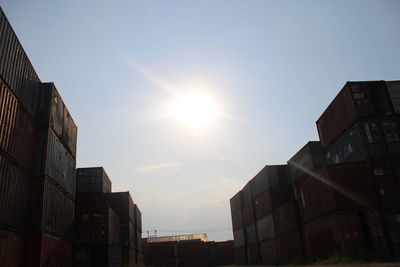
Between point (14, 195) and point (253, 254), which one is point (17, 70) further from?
point (253, 254)

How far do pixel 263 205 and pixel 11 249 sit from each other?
25.5 m

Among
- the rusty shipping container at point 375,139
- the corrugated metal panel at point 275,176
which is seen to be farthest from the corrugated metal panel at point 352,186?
the corrugated metal panel at point 275,176

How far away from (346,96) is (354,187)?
20.0 ft

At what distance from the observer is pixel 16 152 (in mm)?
14297

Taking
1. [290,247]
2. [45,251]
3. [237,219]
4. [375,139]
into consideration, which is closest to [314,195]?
[375,139]

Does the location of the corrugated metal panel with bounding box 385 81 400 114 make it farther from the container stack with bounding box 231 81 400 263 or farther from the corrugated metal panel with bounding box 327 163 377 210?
the corrugated metal panel with bounding box 327 163 377 210

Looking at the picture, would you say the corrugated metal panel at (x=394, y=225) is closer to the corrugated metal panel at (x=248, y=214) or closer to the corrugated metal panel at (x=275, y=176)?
the corrugated metal panel at (x=275, y=176)

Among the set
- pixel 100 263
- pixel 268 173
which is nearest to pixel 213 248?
pixel 268 173

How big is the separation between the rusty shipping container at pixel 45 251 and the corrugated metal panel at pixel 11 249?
390 millimetres

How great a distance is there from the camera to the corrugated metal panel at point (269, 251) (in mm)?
31359

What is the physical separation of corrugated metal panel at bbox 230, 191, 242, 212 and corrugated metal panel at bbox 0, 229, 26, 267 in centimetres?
3312

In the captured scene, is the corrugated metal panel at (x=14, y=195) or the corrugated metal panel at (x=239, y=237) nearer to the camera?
the corrugated metal panel at (x=14, y=195)

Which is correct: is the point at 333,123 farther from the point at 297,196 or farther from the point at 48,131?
the point at 48,131

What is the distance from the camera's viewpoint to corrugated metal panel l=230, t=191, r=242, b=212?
1784 inches
